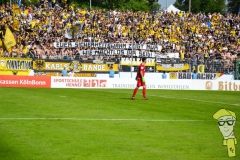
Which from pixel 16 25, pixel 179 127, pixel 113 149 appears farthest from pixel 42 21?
pixel 113 149

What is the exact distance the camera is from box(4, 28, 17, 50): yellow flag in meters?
40.8

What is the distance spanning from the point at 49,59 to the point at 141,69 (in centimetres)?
2027

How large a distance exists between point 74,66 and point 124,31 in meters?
7.71

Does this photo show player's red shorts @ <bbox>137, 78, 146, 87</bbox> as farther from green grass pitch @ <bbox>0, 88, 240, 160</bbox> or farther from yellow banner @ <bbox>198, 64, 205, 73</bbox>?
yellow banner @ <bbox>198, 64, 205, 73</bbox>

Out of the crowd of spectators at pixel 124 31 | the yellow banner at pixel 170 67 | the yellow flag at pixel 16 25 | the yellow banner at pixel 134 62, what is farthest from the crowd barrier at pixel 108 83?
the yellow flag at pixel 16 25

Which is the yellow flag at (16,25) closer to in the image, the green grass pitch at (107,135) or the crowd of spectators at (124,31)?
the crowd of spectators at (124,31)

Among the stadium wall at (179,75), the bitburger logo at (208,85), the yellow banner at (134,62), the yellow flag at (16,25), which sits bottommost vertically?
the bitburger logo at (208,85)

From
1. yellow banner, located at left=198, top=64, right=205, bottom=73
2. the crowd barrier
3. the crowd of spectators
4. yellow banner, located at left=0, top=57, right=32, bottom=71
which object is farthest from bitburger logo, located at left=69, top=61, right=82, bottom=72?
yellow banner, located at left=198, top=64, right=205, bottom=73

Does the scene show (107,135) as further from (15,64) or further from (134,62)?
(134,62)

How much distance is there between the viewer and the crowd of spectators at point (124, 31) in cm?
4425

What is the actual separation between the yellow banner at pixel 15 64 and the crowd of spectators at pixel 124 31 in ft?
2.02

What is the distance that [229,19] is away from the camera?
181 ft

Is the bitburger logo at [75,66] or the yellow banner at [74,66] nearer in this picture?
the yellow banner at [74,66]

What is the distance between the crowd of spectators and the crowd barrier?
12.0ft
